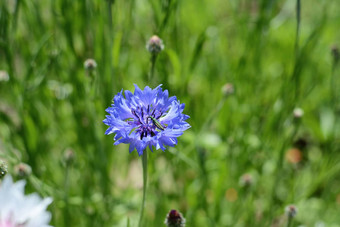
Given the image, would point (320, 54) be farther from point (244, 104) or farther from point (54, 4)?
point (54, 4)

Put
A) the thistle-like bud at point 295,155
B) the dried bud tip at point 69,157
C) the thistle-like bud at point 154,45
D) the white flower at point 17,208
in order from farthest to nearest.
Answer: the thistle-like bud at point 295,155, the dried bud tip at point 69,157, the thistle-like bud at point 154,45, the white flower at point 17,208

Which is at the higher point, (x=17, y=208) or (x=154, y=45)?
(x=154, y=45)

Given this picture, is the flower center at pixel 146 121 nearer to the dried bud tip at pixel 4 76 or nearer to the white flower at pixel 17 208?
the white flower at pixel 17 208

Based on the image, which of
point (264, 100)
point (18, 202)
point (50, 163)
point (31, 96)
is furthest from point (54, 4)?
point (264, 100)

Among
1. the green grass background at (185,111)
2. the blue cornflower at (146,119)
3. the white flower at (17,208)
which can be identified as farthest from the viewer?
the green grass background at (185,111)

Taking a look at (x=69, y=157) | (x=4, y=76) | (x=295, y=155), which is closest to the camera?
(x=69, y=157)

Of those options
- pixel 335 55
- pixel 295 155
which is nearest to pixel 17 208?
pixel 335 55

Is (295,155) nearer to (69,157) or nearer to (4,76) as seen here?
(69,157)

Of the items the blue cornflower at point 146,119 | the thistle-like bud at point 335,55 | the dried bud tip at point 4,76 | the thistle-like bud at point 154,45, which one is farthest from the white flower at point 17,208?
the thistle-like bud at point 335,55
